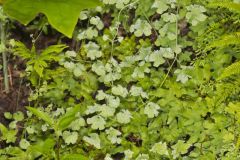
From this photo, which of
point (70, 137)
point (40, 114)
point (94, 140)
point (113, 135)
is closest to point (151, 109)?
point (113, 135)

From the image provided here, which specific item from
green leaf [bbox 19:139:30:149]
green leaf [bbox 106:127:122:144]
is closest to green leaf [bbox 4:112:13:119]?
green leaf [bbox 19:139:30:149]

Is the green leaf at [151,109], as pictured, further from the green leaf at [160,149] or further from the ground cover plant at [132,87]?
the green leaf at [160,149]

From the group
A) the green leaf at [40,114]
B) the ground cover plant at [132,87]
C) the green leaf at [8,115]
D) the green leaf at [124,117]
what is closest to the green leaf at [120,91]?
the ground cover plant at [132,87]

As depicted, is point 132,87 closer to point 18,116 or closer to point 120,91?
point 120,91

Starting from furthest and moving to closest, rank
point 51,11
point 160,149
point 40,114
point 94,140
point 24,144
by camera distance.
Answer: point 24,144
point 94,140
point 160,149
point 40,114
point 51,11

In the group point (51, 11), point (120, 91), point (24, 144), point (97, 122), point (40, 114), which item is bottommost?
point (24, 144)

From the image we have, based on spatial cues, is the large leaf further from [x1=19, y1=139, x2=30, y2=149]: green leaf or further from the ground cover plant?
[x1=19, y1=139, x2=30, y2=149]: green leaf

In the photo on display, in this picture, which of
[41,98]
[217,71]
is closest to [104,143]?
[41,98]
